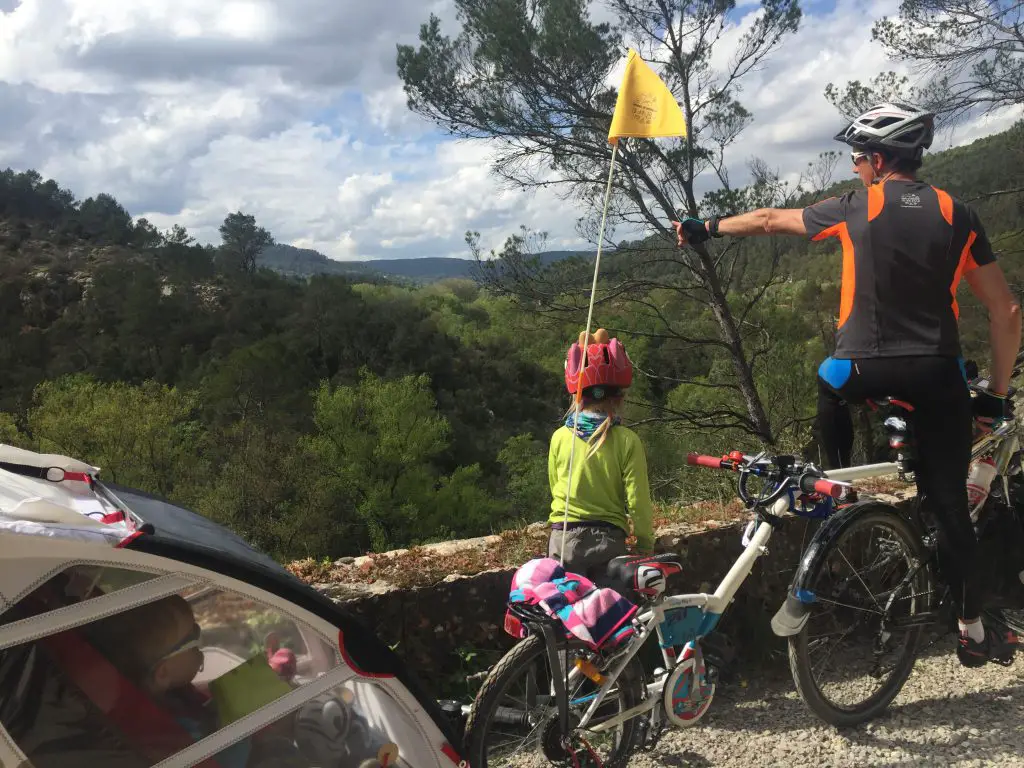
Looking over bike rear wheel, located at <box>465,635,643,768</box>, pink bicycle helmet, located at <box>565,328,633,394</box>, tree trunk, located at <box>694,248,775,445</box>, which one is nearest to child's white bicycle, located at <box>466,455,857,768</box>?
bike rear wheel, located at <box>465,635,643,768</box>

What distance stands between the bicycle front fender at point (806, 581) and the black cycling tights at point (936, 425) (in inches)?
13.5

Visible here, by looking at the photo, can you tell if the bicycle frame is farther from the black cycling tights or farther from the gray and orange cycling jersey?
the gray and orange cycling jersey

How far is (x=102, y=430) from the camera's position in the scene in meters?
29.8

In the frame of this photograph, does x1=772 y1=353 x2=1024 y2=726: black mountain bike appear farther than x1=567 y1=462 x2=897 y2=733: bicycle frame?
Yes

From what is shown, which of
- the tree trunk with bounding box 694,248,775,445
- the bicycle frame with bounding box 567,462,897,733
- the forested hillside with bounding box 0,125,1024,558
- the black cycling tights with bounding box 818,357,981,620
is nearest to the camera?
the bicycle frame with bounding box 567,462,897,733

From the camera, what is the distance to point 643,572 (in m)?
2.30

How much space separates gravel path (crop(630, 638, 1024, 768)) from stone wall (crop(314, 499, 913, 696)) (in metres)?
0.27

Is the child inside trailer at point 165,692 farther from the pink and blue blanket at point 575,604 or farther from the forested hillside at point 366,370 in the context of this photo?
the forested hillside at point 366,370

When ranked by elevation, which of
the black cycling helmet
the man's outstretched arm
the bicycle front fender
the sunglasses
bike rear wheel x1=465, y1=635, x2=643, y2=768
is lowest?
bike rear wheel x1=465, y1=635, x2=643, y2=768

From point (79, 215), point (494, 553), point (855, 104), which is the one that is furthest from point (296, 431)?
→ point (79, 215)

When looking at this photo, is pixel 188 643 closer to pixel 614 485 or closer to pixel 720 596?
pixel 614 485

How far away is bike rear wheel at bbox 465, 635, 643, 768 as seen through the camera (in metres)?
2.14

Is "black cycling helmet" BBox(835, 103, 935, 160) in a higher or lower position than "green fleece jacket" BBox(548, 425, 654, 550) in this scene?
higher

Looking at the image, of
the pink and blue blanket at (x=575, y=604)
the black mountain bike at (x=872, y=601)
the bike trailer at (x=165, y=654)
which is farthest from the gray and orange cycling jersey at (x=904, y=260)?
the bike trailer at (x=165, y=654)
